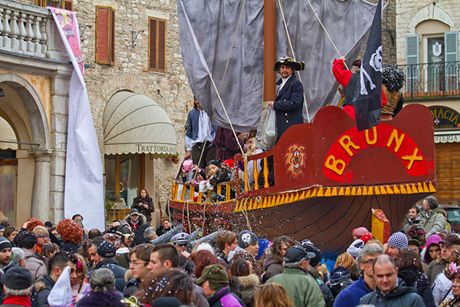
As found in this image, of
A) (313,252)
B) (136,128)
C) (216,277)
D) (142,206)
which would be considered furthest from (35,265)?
→ (136,128)

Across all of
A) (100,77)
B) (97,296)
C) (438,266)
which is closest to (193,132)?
(100,77)

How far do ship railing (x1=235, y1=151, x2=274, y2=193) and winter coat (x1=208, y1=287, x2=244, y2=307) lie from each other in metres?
8.56

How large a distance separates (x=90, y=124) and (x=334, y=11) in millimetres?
5009

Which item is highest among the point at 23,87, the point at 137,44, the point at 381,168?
the point at 137,44

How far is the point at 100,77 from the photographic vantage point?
30.2m

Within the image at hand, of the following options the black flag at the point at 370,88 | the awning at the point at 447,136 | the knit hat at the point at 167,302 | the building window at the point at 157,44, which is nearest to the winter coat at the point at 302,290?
the knit hat at the point at 167,302

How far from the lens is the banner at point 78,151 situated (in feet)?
73.3

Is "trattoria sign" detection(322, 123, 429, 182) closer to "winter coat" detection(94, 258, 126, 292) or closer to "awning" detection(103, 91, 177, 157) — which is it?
"winter coat" detection(94, 258, 126, 292)

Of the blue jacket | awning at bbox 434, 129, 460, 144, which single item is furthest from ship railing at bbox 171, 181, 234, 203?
awning at bbox 434, 129, 460, 144

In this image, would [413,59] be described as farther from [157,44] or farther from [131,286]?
[131,286]

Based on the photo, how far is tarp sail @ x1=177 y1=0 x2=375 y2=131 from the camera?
21094mm

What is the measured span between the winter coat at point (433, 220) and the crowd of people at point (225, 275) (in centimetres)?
456

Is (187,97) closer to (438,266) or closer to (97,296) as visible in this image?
(438,266)

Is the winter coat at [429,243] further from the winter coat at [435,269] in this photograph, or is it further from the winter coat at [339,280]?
the winter coat at [339,280]
